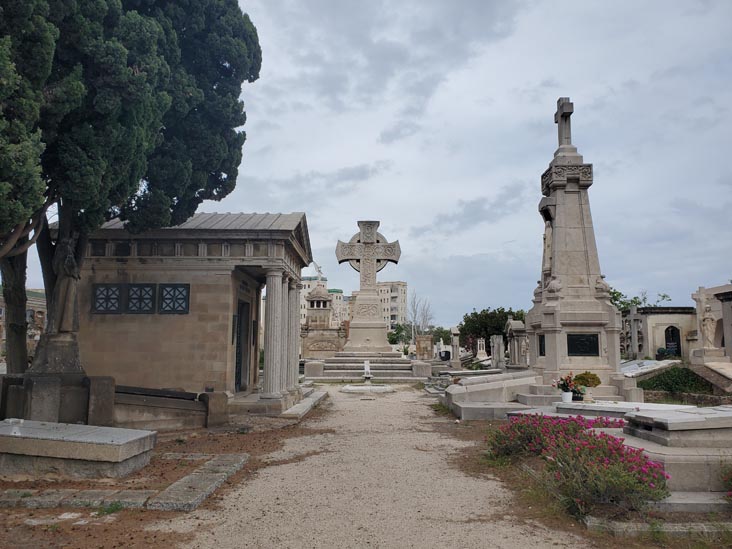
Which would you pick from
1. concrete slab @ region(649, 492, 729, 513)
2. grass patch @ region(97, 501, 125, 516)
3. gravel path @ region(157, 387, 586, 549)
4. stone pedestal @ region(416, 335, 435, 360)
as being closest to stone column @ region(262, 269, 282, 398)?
gravel path @ region(157, 387, 586, 549)

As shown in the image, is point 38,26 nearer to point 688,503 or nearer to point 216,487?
point 216,487

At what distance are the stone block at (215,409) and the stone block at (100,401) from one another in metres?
2.21

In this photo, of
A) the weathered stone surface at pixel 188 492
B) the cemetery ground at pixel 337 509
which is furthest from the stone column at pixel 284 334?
the weathered stone surface at pixel 188 492

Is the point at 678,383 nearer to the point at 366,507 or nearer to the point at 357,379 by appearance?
the point at 357,379

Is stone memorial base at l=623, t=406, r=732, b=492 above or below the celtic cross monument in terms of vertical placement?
below

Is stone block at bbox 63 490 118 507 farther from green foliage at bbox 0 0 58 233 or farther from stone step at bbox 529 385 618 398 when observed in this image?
stone step at bbox 529 385 618 398

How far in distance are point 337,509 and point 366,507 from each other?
1.09ft

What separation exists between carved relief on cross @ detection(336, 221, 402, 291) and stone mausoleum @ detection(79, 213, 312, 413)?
17621mm

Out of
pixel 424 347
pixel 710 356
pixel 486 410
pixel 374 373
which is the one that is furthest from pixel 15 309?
pixel 424 347

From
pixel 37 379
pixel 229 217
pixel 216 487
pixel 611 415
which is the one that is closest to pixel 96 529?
pixel 216 487

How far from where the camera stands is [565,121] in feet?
56.5

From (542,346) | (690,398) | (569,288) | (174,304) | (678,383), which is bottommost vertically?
(690,398)

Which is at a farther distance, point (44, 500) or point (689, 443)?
point (689, 443)

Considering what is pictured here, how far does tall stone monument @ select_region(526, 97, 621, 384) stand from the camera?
15.2 m
